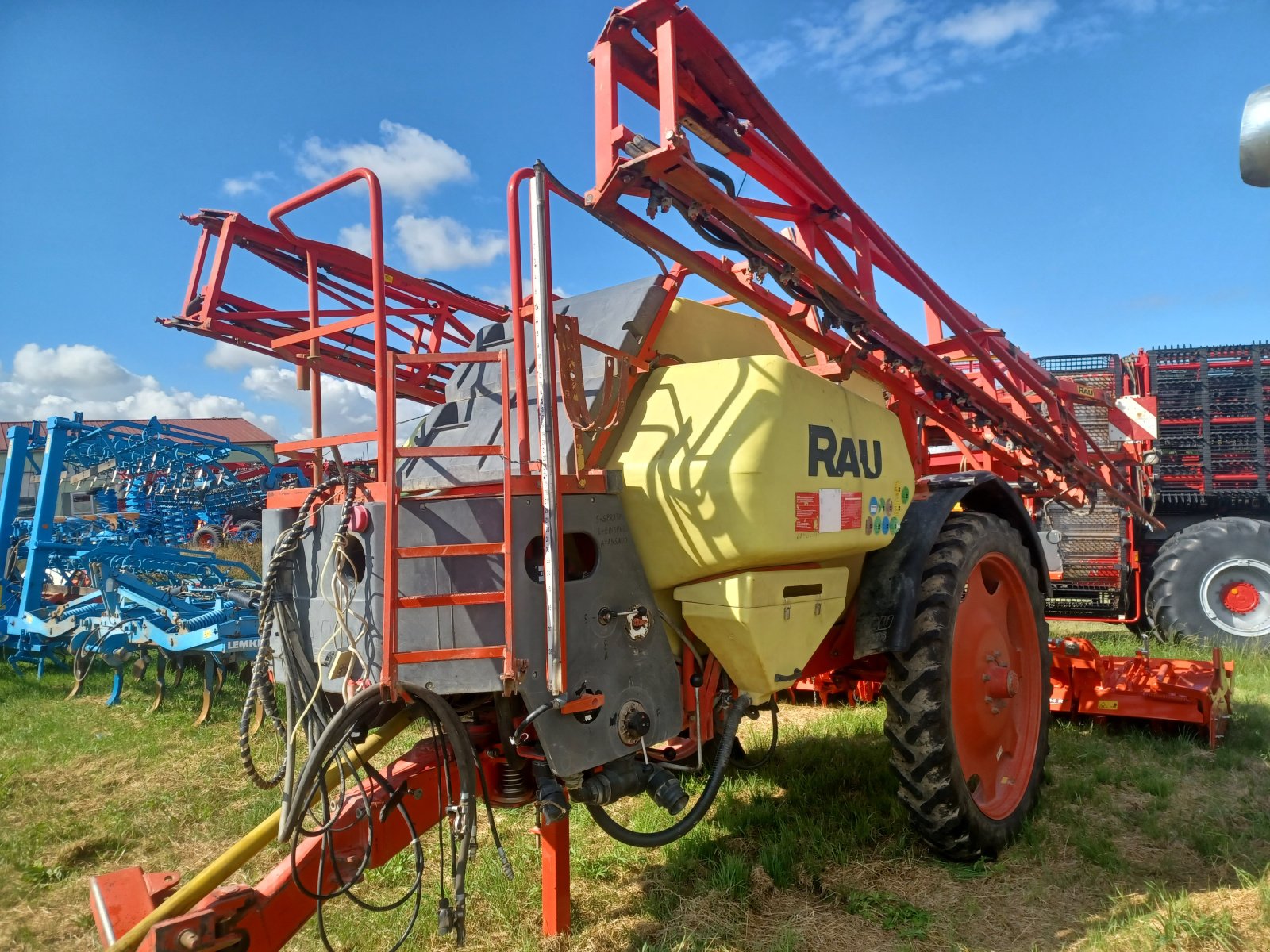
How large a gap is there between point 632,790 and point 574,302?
1.88 metres

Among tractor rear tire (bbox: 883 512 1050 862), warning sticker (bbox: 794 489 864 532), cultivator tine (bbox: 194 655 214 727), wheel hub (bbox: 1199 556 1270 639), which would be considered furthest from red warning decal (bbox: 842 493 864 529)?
wheel hub (bbox: 1199 556 1270 639)

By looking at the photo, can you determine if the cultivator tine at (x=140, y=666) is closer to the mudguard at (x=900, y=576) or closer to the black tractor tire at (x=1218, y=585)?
the mudguard at (x=900, y=576)

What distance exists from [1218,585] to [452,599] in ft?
25.4

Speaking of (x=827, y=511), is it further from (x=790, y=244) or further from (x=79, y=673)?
(x=79, y=673)

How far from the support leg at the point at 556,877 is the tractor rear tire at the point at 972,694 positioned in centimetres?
131

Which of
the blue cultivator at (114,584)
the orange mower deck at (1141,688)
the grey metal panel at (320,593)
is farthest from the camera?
the blue cultivator at (114,584)

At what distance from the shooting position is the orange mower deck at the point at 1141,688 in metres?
4.69

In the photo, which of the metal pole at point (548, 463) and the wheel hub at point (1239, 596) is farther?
the wheel hub at point (1239, 596)

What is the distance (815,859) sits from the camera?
3414 mm

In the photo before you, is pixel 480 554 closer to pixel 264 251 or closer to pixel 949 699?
pixel 949 699

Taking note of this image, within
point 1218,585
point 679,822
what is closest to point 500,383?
point 679,822

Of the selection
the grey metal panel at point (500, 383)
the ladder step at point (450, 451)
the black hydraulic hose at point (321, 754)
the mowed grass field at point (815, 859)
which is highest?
the grey metal panel at point (500, 383)

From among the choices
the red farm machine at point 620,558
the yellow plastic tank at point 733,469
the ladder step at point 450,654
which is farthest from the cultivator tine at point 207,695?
the yellow plastic tank at point 733,469

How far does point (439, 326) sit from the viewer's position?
4863mm
